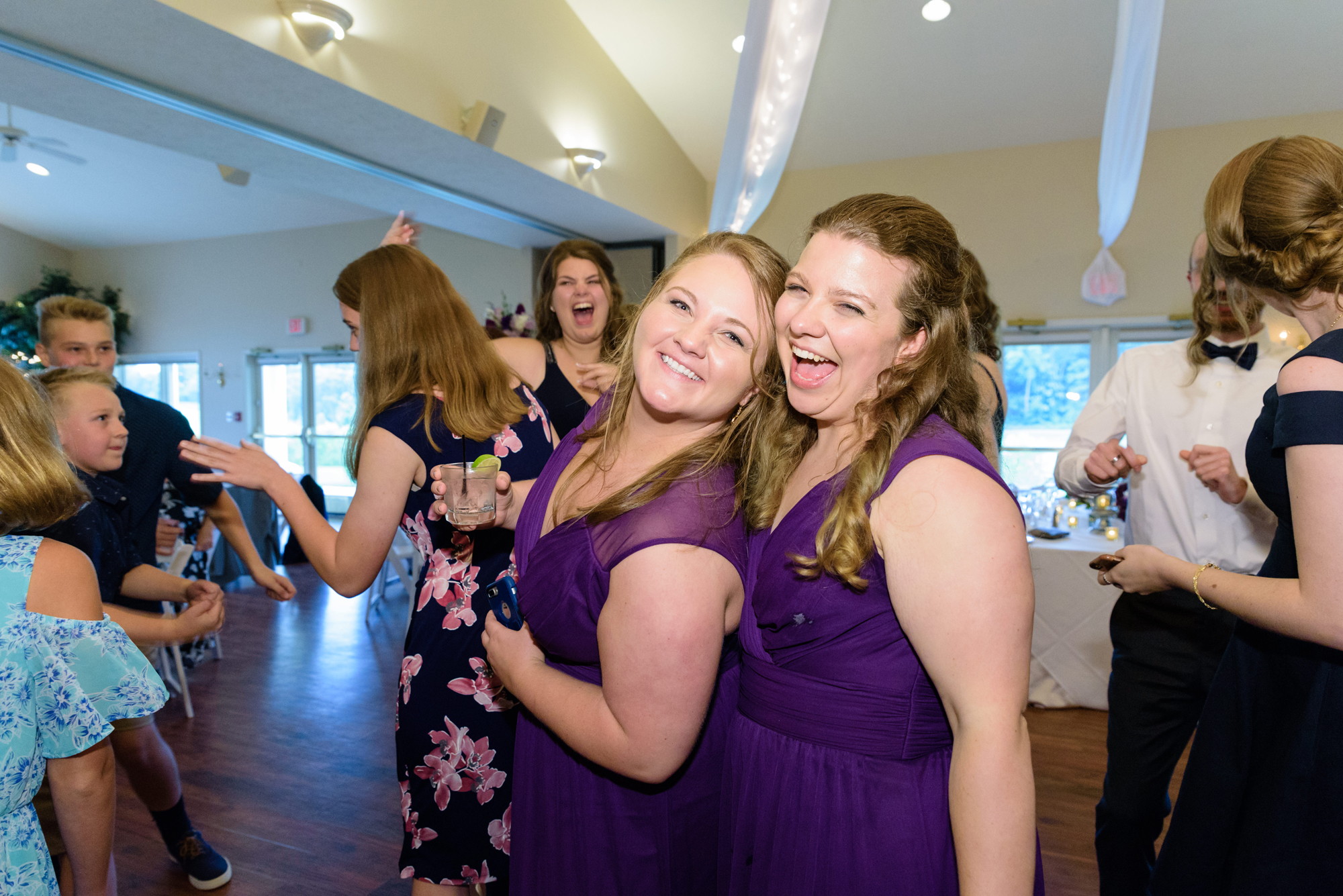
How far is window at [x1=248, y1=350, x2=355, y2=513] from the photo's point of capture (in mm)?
9969

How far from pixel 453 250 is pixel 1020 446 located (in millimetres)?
6298

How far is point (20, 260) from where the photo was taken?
1066cm

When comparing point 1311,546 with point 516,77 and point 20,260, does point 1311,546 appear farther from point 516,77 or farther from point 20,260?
point 20,260

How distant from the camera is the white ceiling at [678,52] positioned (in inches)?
216

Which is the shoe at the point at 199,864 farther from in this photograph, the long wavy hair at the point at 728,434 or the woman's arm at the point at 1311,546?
the woman's arm at the point at 1311,546

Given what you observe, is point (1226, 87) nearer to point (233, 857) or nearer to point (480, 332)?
point (480, 332)

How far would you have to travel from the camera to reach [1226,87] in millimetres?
5367

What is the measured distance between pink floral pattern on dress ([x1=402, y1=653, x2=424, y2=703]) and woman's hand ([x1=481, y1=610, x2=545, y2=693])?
48cm

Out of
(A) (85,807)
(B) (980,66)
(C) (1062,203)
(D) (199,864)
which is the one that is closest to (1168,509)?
(A) (85,807)

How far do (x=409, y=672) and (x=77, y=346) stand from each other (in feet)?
6.44

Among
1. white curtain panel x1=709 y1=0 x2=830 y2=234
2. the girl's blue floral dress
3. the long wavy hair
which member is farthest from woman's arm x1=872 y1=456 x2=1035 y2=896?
white curtain panel x1=709 y1=0 x2=830 y2=234

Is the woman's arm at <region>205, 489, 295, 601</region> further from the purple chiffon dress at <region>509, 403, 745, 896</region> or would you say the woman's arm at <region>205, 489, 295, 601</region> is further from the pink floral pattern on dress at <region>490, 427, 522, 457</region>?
the purple chiffon dress at <region>509, 403, 745, 896</region>

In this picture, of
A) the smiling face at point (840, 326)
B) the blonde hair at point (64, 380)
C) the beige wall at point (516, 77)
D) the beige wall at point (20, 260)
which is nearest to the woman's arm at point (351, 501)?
the blonde hair at point (64, 380)

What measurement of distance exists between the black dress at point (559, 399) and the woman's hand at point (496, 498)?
1.21m
